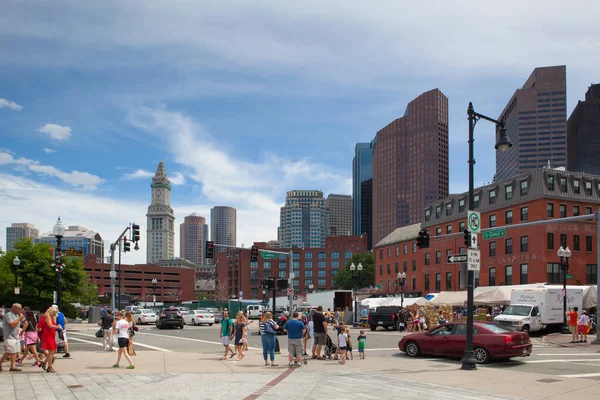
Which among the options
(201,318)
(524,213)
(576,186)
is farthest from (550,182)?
(201,318)

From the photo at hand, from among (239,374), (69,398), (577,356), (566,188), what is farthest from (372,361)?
(566,188)

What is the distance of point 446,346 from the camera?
21.1 m

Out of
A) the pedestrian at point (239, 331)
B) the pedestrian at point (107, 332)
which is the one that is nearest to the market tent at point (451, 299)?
the pedestrian at point (239, 331)

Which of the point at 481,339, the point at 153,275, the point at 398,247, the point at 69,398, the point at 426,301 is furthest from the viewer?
the point at 153,275

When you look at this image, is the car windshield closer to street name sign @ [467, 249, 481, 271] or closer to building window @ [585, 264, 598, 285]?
street name sign @ [467, 249, 481, 271]

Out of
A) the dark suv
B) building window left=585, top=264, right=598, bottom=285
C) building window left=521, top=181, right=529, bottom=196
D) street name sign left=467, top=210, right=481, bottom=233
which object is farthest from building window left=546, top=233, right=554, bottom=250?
street name sign left=467, top=210, right=481, bottom=233

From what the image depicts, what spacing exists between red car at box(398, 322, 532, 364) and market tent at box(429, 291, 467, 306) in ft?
75.4

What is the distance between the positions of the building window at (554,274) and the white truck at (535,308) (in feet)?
57.5

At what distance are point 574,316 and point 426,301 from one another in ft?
58.0

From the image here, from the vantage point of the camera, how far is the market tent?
145ft

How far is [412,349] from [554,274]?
37234 millimetres

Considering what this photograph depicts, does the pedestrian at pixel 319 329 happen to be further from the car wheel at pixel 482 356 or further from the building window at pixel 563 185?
the building window at pixel 563 185

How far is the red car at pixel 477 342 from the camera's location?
19.7 m

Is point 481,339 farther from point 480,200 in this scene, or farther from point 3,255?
point 3,255
